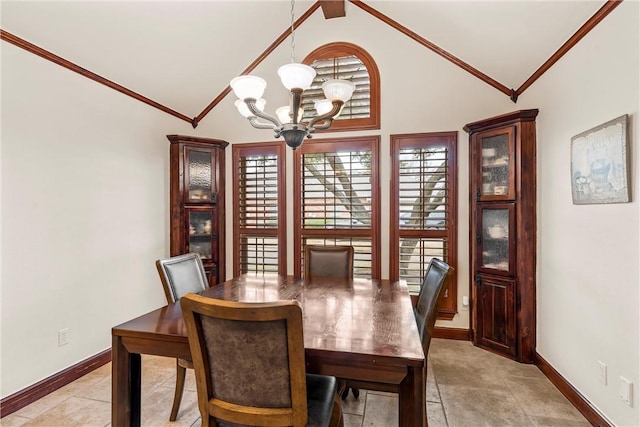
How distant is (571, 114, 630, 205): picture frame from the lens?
174 centimetres

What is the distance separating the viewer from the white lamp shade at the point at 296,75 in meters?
1.81

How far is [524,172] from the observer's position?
2779 mm

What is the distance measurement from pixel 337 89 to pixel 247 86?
55 centimetres

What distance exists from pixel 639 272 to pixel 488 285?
1.47m

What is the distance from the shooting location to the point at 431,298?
1.81 m

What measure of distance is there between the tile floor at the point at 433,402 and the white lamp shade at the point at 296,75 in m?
2.08

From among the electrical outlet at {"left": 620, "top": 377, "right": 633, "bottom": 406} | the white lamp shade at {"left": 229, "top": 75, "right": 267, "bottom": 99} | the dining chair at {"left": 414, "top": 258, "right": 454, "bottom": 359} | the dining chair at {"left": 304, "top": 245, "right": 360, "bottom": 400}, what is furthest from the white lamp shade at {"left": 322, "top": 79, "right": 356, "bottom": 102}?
the electrical outlet at {"left": 620, "top": 377, "right": 633, "bottom": 406}

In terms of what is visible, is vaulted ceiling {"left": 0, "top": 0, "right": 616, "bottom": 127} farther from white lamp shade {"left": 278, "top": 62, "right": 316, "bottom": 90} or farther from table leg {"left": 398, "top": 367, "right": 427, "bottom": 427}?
table leg {"left": 398, "top": 367, "right": 427, "bottom": 427}

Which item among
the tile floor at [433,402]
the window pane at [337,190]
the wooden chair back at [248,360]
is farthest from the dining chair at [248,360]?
the window pane at [337,190]

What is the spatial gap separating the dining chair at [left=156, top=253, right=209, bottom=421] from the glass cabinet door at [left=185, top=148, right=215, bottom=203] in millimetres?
1388

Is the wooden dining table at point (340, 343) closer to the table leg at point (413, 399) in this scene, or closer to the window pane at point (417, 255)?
the table leg at point (413, 399)

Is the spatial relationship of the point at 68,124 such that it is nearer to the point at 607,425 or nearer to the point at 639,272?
the point at 639,272

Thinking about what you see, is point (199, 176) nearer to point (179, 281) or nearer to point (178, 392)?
point (179, 281)

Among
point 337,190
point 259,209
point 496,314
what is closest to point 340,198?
point 337,190
